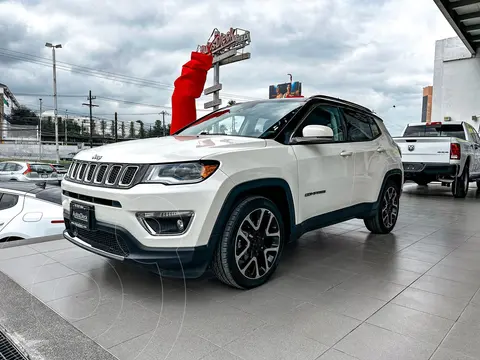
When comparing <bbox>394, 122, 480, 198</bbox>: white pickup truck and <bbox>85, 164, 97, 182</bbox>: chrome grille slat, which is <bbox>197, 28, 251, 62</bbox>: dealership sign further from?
<bbox>85, 164, 97, 182</bbox>: chrome grille slat

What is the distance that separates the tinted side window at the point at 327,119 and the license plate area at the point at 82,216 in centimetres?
194

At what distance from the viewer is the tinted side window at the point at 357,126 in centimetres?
→ 440

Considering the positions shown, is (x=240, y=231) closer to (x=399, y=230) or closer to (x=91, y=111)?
(x=399, y=230)

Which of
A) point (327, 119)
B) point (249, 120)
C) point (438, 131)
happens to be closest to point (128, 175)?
point (249, 120)

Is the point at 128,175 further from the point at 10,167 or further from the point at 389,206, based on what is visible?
the point at 10,167

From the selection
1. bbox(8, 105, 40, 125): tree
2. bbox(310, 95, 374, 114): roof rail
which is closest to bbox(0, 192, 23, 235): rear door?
bbox(310, 95, 374, 114): roof rail

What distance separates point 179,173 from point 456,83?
1757cm

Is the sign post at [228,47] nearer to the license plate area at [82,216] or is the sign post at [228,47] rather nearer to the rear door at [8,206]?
the rear door at [8,206]

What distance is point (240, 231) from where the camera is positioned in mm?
2969

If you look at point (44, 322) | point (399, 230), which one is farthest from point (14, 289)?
point (399, 230)

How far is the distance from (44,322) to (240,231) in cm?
147

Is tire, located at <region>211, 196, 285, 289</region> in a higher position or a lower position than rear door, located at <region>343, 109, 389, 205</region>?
lower

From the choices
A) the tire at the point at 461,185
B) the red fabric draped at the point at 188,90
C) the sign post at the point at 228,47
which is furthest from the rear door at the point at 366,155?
the sign post at the point at 228,47

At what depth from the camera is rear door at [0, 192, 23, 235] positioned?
5234 millimetres
